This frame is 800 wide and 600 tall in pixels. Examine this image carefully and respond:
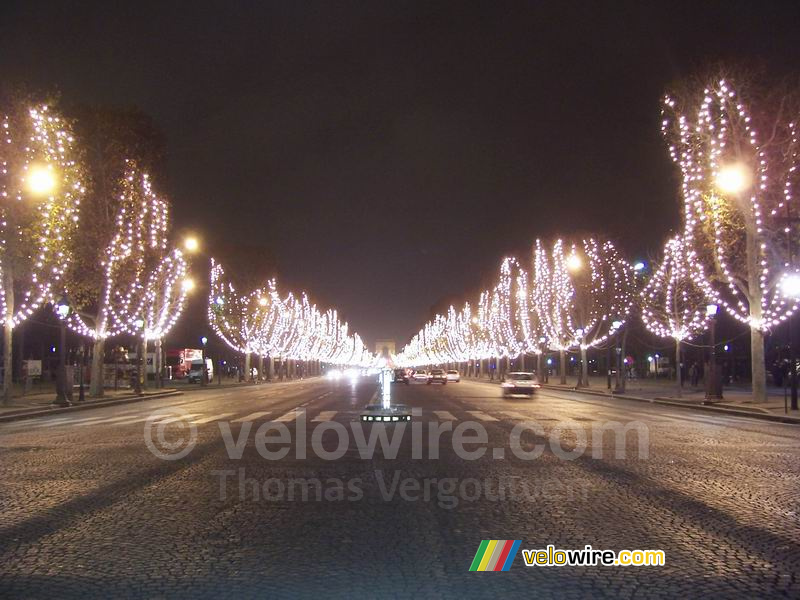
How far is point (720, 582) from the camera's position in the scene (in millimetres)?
6781

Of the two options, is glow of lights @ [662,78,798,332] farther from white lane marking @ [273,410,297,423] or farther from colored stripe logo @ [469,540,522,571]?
colored stripe logo @ [469,540,522,571]

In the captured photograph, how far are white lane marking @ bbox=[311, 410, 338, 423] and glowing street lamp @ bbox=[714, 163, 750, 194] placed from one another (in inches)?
731

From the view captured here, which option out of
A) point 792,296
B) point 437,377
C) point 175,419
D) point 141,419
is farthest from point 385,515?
point 437,377

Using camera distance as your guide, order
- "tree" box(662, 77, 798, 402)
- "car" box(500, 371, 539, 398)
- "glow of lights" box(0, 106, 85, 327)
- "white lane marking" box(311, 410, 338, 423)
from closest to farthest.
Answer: "white lane marking" box(311, 410, 338, 423) < "glow of lights" box(0, 106, 85, 327) < "tree" box(662, 77, 798, 402) < "car" box(500, 371, 539, 398)

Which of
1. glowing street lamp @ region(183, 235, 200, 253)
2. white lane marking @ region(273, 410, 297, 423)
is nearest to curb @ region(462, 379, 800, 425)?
white lane marking @ region(273, 410, 297, 423)

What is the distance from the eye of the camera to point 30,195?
1277 inches

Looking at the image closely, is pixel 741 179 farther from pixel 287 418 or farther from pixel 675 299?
pixel 287 418

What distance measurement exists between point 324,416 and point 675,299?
26.1 m

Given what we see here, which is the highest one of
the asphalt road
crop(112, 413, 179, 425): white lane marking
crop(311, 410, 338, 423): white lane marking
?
the asphalt road

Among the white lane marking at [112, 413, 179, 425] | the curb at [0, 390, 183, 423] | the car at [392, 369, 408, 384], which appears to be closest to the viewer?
the white lane marking at [112, 413, 179, 425]

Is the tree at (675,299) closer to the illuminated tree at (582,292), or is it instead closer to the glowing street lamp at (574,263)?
the illuminated tree at (582,292)

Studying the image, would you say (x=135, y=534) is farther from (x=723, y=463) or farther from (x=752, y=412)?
(x=752, y=412)

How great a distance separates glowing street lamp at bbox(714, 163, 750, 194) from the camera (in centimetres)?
3256

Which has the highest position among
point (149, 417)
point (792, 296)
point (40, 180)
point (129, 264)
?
point (40, 180)
